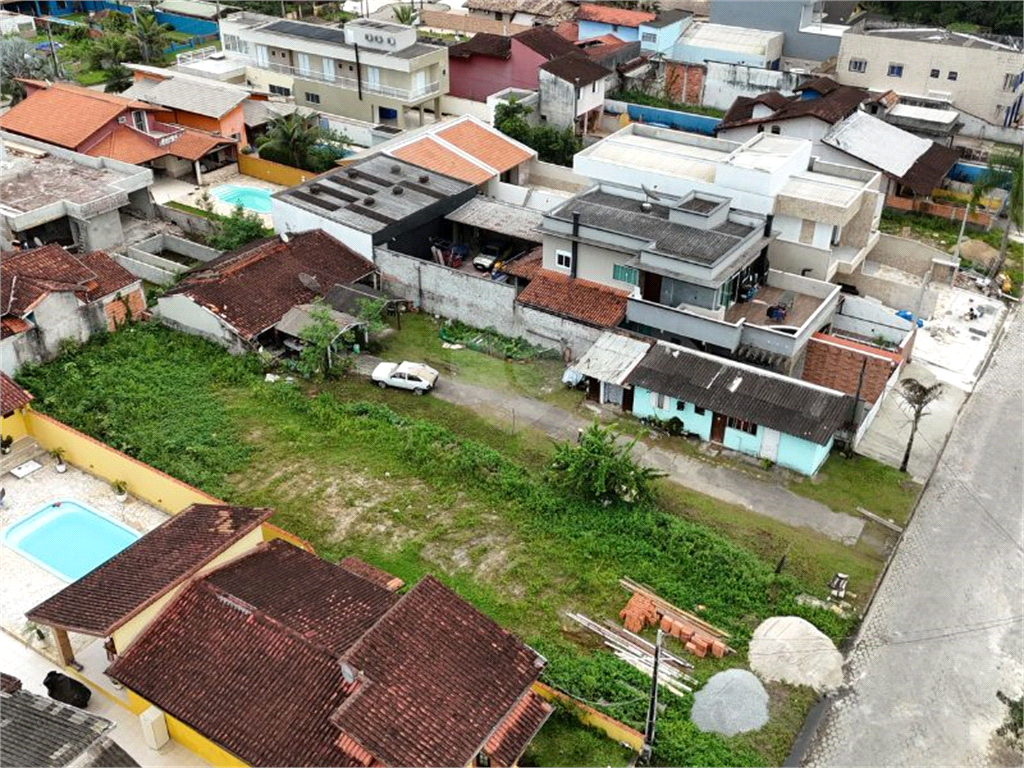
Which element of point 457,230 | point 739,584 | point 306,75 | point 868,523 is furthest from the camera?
point 306,75

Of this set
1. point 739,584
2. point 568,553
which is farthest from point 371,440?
point 739,584

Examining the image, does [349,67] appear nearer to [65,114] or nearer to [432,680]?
[65,114]

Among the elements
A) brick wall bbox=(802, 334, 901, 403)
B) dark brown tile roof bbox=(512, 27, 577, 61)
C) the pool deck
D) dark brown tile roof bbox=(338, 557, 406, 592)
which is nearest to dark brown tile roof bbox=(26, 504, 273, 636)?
the pool deck

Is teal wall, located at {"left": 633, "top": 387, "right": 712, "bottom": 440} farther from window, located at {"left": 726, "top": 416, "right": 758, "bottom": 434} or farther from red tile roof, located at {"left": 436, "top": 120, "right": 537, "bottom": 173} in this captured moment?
red tile roof, located at {"left": 436, "top": 120, "right": 537, "bottom": 173}

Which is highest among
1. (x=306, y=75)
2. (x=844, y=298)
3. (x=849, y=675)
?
(x=306, y=75)

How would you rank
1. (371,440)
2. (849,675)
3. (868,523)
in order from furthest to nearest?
(371,440) → (868,523) → (849,675)

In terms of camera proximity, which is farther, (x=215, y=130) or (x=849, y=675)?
(x=215, y=130)

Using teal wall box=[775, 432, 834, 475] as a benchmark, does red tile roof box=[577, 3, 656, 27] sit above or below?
above

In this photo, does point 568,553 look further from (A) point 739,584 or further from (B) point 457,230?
(B) point 457,230
